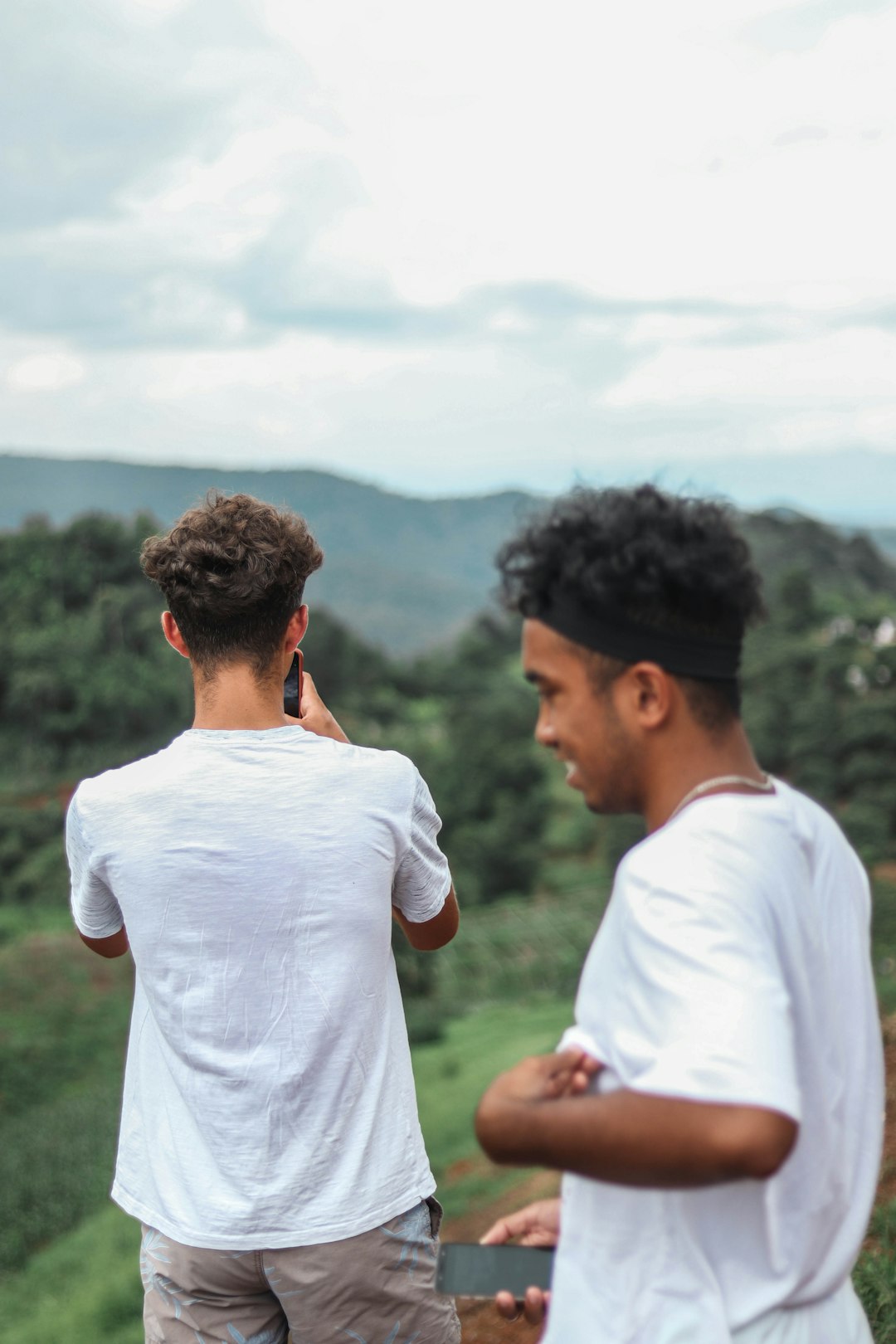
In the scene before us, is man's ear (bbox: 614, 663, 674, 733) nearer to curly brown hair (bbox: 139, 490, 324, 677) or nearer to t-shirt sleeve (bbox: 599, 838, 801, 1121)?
t-shirt sleeve (bbox: 599, 838, 801, 1121)

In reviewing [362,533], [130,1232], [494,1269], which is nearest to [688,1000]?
[494,1269]

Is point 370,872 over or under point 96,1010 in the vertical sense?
over

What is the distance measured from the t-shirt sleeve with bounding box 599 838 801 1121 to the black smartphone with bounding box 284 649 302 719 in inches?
39.4

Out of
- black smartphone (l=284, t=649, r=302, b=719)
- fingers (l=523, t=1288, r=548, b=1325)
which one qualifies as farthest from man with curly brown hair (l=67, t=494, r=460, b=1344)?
fingers (l=523, t=1288, r=548, b=1325)

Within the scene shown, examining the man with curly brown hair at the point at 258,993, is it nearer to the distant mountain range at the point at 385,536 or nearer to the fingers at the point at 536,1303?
the fingers at the point at 536,1303

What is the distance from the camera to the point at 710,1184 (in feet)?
3.66

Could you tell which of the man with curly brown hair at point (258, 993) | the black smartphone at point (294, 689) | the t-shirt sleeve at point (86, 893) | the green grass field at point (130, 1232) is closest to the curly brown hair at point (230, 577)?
the man with curly brown hair at point (258, 993)

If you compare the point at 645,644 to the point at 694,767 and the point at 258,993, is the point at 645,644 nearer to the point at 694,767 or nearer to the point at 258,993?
the point at 694,767

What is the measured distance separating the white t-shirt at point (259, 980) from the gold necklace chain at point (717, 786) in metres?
0.66

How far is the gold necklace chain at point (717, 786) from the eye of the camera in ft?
4.27

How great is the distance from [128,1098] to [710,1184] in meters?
1.11

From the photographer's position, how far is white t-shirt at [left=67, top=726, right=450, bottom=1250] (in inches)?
70.9

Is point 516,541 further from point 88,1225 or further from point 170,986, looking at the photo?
point 88,1225

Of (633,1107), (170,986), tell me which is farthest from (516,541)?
(170,986)
